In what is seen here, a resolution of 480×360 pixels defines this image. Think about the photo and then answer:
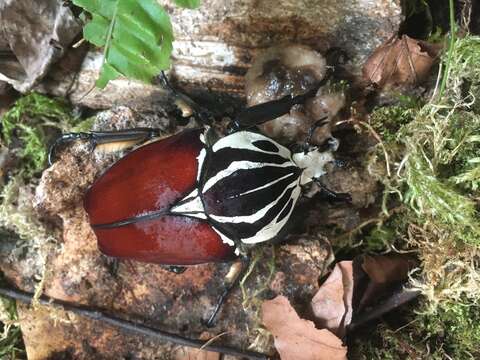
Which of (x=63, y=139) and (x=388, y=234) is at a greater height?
(x=63, y=139)

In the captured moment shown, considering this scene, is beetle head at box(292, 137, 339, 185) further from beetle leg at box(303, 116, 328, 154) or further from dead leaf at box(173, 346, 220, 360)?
dead leaf at box(173, 346, 220, 360)

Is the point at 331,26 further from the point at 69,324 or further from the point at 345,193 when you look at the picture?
the point at 69,324

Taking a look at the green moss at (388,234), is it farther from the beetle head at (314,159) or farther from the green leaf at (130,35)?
the green leaf at (130,35)

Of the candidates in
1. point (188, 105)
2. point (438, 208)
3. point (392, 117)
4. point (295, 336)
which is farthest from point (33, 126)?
point (438, 208)

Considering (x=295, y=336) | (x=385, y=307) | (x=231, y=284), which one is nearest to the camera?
(x=295, y=336)

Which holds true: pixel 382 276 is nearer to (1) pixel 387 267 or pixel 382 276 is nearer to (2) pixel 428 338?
(1) pixel 387 267

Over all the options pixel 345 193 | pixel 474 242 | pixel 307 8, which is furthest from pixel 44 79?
pixel 474 242

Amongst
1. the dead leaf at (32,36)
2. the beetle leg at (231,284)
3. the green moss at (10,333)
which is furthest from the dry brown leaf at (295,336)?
the dead leaf at (32,36)
